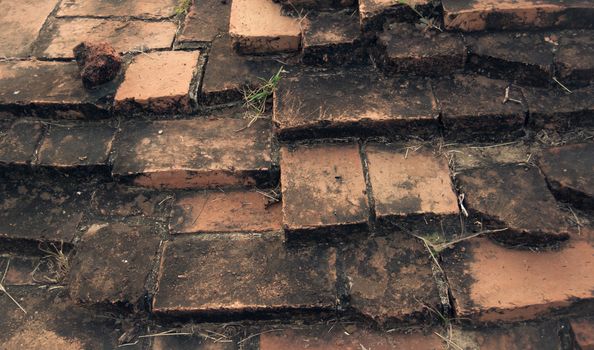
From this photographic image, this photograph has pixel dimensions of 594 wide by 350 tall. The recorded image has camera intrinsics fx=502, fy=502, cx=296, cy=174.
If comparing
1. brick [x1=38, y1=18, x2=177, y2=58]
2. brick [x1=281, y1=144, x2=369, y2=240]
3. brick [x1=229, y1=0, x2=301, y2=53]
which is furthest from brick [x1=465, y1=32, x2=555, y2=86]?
brick [x1=38, y1=18, x2=177, y2=58]

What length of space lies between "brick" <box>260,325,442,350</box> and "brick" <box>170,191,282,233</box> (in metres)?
0.41

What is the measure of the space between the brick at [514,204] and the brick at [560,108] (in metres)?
0.22

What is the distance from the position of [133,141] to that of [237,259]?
0.70 meters

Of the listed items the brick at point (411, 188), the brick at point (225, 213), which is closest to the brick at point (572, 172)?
the brick at point (411, 188)

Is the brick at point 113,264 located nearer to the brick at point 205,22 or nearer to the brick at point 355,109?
the brick at point 355,109

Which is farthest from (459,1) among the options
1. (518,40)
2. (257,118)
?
(257,118)

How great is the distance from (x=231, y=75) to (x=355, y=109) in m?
0.59

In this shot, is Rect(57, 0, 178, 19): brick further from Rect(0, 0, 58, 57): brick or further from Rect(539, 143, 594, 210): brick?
Rect(539, 143, 594, 210): brick

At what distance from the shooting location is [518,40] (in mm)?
2092

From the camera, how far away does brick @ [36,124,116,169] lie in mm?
2072

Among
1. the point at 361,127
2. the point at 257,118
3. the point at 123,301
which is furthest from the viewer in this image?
the point at 257,118

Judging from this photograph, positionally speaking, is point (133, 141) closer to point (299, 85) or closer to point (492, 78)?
point (299, 85)

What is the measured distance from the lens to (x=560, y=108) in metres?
2.00

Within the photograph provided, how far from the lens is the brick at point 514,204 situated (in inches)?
71.7
